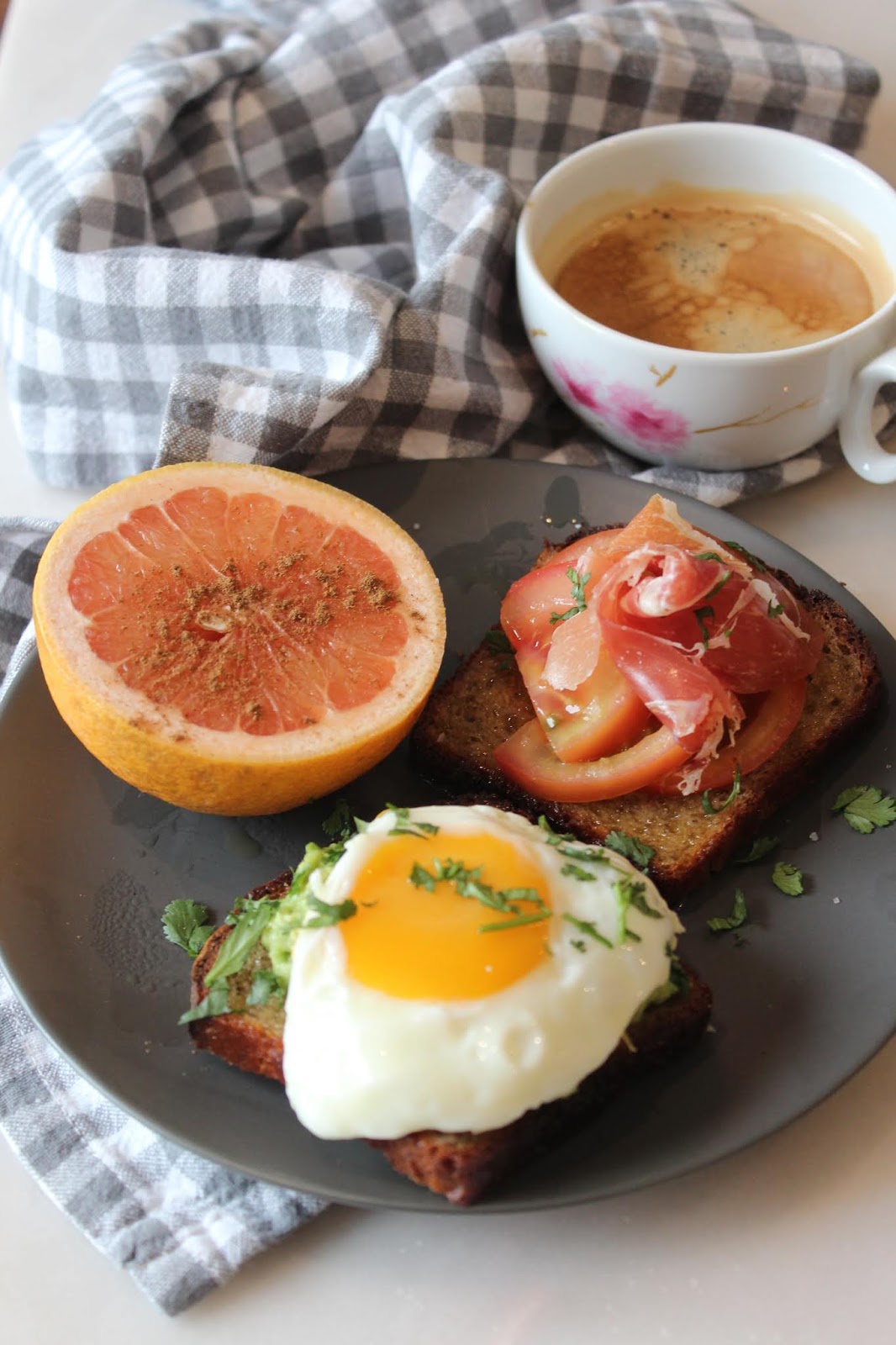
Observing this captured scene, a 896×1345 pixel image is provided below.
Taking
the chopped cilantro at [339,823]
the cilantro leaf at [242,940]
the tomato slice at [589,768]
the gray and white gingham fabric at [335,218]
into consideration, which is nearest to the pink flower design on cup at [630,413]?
the gray and white gingham fabric at [335,218]

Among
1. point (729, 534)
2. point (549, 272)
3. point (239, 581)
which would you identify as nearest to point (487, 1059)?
point (239, 581)

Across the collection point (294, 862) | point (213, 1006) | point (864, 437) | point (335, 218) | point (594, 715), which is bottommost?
point (294, 862)

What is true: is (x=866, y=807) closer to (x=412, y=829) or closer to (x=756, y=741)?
(x=756, y=741)

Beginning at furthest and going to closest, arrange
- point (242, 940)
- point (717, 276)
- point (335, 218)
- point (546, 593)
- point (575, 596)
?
point (335, 218) → point (717, 276) → point (546, 593) → point (575, 596) → point (242, 940)

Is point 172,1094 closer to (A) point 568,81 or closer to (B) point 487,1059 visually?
(B) point 487,1059

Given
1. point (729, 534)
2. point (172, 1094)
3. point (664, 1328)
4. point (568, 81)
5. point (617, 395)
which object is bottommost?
point (664, 1328)

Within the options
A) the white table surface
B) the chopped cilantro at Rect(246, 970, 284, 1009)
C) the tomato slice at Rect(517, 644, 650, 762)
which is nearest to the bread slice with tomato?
the tomato slice at Rect(517, 644, 650, 762)

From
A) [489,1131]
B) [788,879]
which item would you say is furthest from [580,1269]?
[788,879]
